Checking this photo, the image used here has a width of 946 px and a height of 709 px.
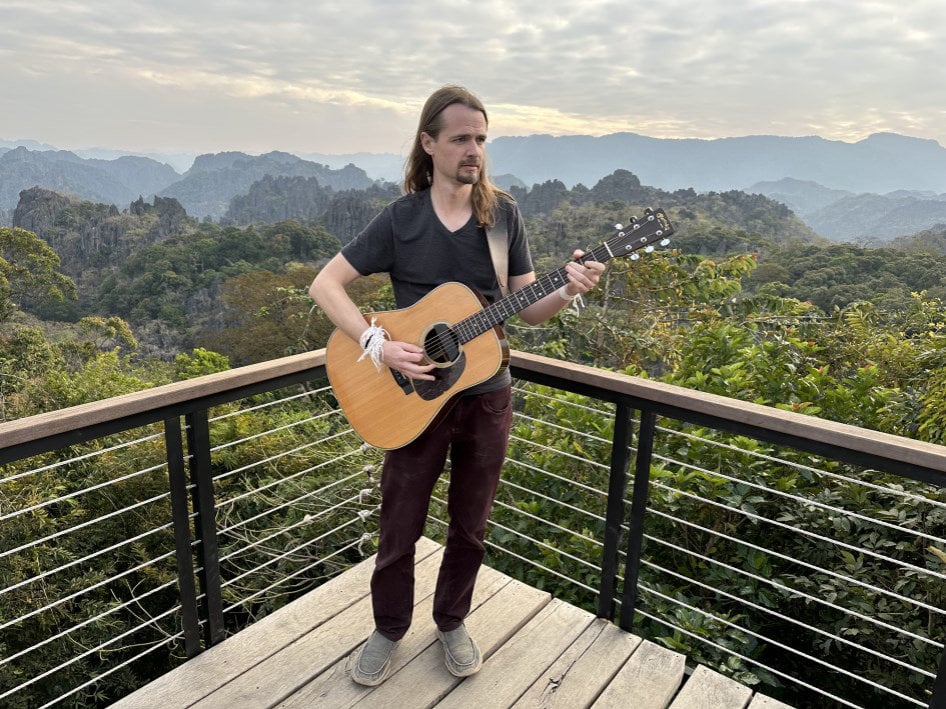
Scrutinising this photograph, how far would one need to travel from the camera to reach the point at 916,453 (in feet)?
3.93

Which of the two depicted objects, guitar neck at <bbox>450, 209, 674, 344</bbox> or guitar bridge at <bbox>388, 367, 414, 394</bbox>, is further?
guitar bridge at <bbox>388, 367, 414, 394</bbox>

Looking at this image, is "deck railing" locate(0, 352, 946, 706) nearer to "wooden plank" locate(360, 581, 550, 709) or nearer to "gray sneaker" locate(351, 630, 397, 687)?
"wooden plank" locate(360, 581, 550, 709)

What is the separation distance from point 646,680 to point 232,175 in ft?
366

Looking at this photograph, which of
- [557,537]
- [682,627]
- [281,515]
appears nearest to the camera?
[682,627]

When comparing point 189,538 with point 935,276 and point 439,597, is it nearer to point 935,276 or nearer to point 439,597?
point 439,597

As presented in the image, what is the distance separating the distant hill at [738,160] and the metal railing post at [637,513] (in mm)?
72788

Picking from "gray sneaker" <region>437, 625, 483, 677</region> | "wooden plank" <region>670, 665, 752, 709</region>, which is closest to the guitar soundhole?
"gray sneaker" <region>437, 625, 483, 677</region>

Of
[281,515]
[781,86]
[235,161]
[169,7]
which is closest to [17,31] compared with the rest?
[169,7]

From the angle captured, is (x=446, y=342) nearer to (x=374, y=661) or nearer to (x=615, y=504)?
(x=615, y=504)

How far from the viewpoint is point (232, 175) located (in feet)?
329

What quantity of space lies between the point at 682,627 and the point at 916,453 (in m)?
1.07

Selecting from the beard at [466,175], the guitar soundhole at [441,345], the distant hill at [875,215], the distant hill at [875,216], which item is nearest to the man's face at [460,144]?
the beard at [466,175]

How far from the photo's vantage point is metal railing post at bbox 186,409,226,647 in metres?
1.67

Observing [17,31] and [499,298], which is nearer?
[499,298]
